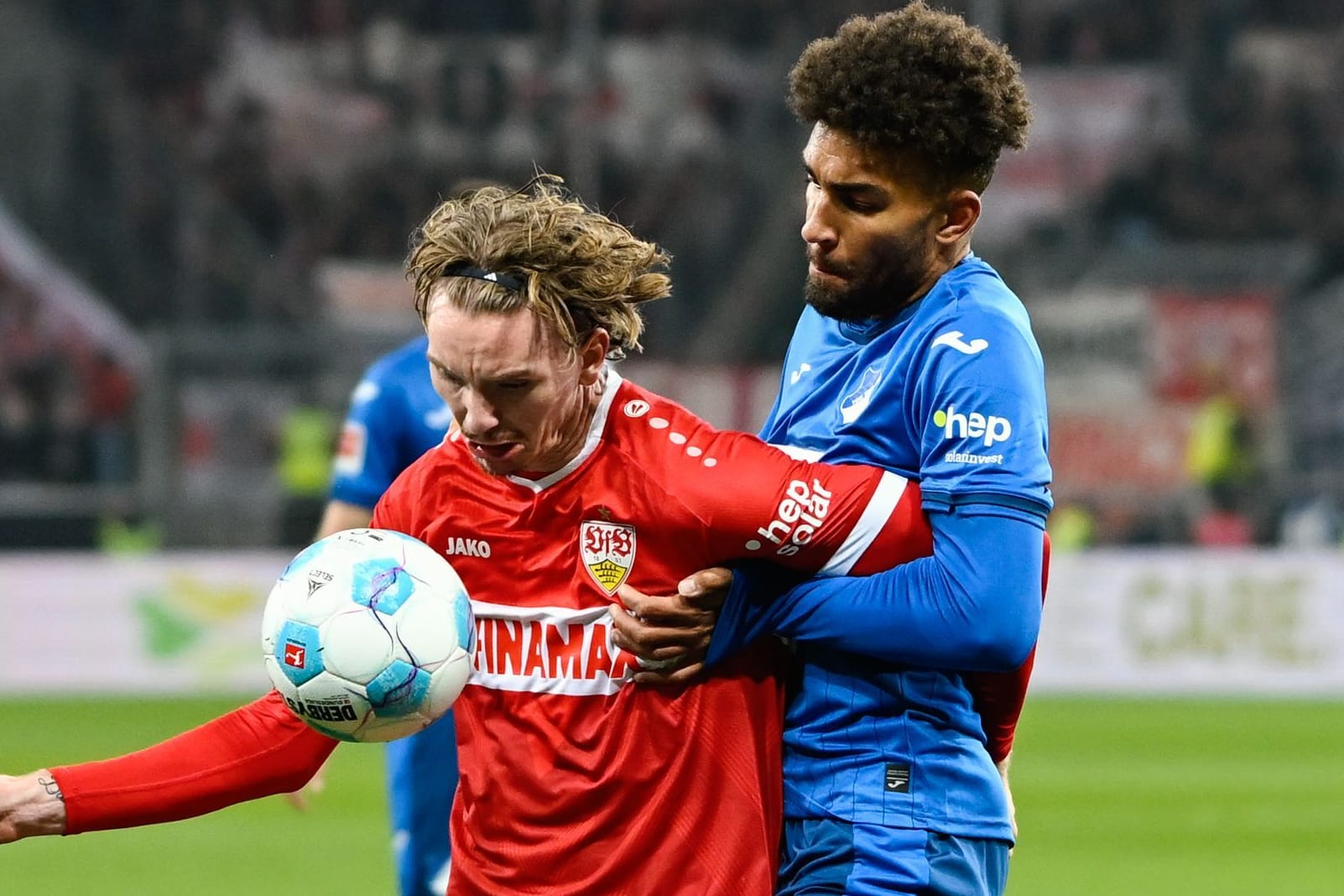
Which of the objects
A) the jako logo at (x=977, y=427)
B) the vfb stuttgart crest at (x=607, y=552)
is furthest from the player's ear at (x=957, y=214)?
the vfb stuttgart crest at (x=607, y=552)

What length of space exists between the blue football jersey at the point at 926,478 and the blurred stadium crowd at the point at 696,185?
11.9 meters

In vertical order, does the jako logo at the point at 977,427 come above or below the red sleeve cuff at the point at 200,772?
above

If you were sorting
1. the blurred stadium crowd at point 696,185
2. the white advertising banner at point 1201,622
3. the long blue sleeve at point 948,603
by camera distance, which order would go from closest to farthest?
the long blue sleeve at point 948,603, the white advertising banner at point 1201,622, the blurred stadium crowd at point 696,185

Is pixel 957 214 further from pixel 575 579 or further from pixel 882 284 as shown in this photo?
pixel 575 579

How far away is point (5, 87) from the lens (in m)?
17.1

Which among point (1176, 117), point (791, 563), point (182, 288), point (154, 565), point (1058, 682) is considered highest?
point (1176, 117)

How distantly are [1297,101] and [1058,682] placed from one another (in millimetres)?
7645

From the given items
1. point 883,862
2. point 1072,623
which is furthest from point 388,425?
point 1072,623

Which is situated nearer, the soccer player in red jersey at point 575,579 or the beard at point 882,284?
the soccer player in red jersey at point 575,579

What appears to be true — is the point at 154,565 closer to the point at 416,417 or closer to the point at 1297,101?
the point at 416,417

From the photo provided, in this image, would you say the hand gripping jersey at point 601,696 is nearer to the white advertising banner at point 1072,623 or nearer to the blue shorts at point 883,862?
the blue shorts at point 883,862

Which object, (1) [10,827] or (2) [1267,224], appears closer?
(1) [10,827]

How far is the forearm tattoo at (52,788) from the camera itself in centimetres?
289

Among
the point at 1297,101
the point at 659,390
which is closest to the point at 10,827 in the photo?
the point at 659,390
